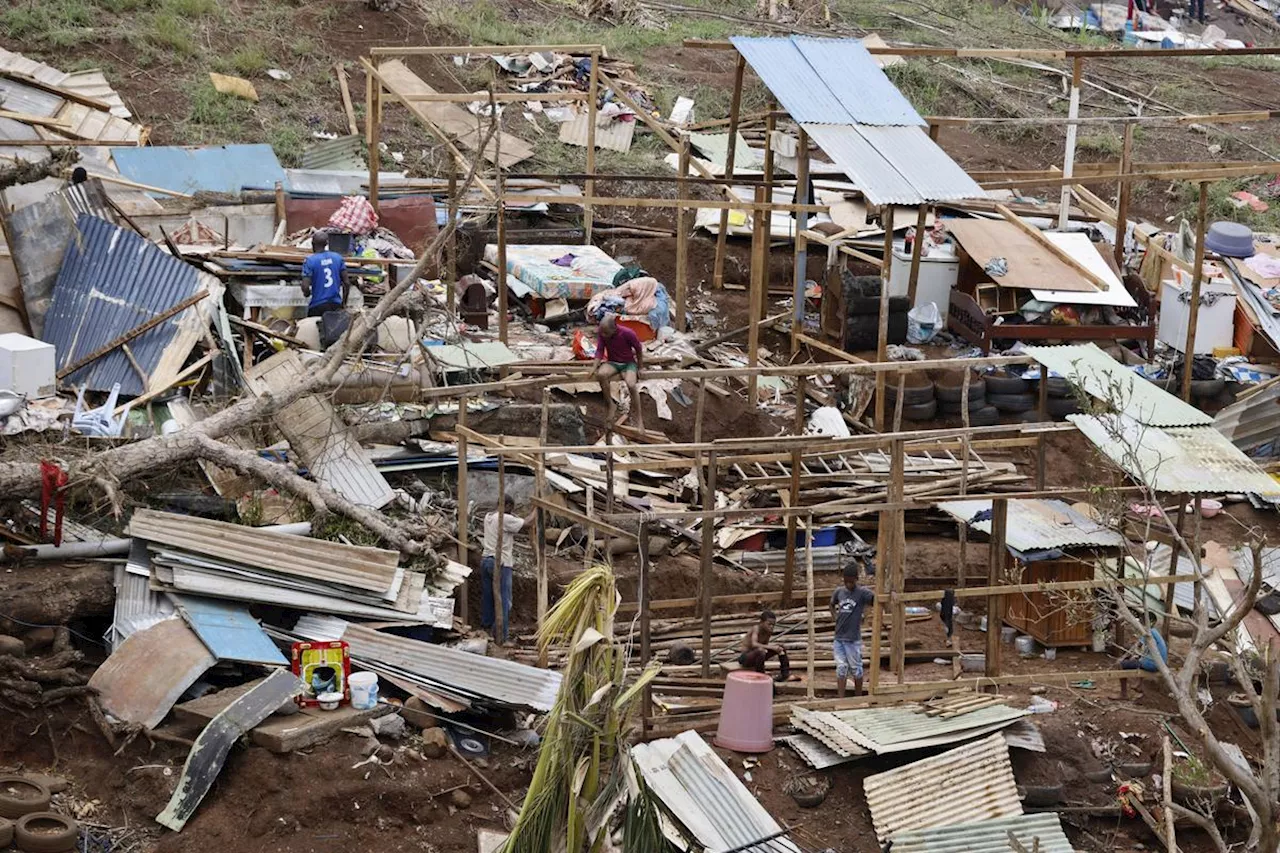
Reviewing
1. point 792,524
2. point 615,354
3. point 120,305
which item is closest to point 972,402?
point 792,524

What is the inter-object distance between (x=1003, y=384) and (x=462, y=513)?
7.68 metres

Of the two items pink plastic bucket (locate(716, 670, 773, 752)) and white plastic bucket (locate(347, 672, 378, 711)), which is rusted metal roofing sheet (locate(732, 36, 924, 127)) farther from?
white plastic bucket (locate(347, 672, 378, 711))

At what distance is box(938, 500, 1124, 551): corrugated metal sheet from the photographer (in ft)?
49.5

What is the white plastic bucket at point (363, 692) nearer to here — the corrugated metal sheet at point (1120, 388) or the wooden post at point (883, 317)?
the corrugated metal sheet at point (1120, 388)

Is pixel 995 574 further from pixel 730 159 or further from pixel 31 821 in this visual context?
pixel 730 159

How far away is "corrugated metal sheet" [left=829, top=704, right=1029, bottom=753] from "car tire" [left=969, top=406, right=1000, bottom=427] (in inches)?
246

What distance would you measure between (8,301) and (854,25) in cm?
1776

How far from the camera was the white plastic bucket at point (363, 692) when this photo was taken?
41.8 feet

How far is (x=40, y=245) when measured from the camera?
55.4 ft

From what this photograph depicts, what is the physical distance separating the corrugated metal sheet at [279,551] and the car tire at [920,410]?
7.44 m

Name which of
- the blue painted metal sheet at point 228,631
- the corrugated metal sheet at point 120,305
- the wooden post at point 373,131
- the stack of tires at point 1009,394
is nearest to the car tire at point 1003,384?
the stack of tires at point 1009,394

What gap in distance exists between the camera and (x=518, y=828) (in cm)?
873

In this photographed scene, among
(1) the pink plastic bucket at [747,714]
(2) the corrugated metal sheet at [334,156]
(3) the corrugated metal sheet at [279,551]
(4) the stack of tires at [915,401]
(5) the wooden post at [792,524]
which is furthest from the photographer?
(2) the corrugated metal sheet at [334,156]

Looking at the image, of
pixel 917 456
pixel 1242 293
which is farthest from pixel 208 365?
pixel 1242 293
